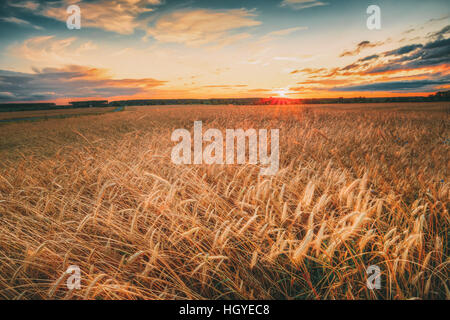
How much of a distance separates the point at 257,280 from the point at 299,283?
0.32 metres

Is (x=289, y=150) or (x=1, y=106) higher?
(x=1, y=106)

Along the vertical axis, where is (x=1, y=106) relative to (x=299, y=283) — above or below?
above

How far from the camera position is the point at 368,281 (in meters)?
1.32

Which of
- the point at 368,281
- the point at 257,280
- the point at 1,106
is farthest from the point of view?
the point at 1,106
